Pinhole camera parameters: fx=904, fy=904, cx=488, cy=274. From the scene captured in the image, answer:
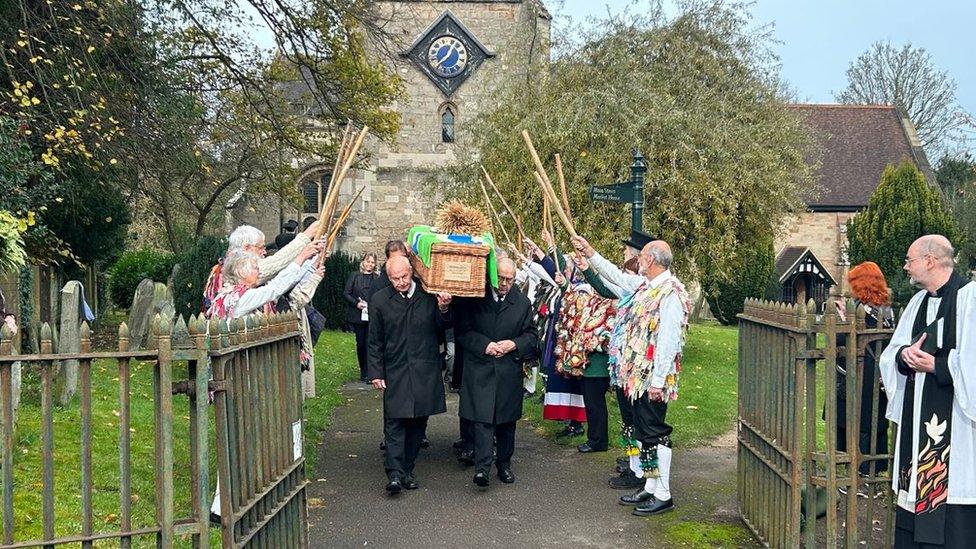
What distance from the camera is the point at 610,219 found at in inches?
619

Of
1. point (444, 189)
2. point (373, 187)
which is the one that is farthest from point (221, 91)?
point (373, 187)

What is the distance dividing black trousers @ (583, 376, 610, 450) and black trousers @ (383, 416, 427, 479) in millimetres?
1850

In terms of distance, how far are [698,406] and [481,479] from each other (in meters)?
5.08

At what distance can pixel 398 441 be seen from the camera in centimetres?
750

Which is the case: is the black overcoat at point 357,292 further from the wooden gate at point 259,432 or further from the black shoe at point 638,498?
the wooden gate at point 259,432

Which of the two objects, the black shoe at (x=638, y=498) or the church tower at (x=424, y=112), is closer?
the black shoe at (x=638, y=498)

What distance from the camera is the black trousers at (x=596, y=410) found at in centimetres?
875

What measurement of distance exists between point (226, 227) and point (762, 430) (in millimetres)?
Result: 34014

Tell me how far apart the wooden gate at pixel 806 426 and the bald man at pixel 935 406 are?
231 mm

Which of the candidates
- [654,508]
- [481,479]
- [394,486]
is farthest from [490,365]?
[654,508]

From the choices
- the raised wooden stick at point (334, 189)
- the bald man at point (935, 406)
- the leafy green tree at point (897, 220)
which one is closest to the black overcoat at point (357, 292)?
the raised wooden stick at point (334, 189)

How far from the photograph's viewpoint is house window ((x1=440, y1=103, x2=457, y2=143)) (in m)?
34.2

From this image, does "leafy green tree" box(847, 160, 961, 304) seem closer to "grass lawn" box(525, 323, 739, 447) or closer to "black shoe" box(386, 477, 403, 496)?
"grass lawn" box(525, 323, 739, 447)

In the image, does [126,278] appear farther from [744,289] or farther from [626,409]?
[626,409]
